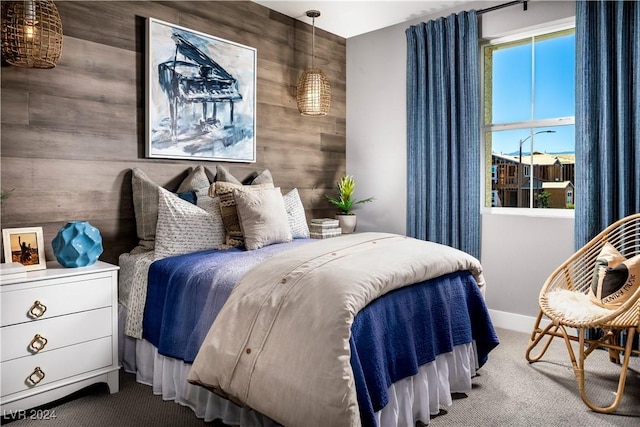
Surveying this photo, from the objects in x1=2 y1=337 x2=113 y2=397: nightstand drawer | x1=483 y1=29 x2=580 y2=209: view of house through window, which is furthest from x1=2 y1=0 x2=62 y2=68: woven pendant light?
x1=483 y1=29 x2=580 y2=209: view of house through window

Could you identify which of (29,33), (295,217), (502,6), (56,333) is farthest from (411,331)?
(502,6)

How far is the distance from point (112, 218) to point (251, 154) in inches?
46.4

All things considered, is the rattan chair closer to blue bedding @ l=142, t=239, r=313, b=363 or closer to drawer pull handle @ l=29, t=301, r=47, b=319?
blue bedding @ l=142, t=239, r=313, b=363

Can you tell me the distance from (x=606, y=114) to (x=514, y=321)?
1.60 m

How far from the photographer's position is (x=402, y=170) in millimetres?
4164

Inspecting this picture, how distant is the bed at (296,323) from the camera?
5.31 feet

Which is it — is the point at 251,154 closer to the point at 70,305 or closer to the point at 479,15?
the point at 70,305

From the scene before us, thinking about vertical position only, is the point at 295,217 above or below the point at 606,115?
below

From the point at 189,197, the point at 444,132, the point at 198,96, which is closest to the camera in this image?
the point at 189,197

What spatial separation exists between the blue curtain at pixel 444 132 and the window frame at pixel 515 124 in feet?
0.54

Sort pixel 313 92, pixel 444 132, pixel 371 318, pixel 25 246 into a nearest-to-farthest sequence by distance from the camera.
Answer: pixel 371 318
pixel 25 246
pixel 444 132
pixel 313 92

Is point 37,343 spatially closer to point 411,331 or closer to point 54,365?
point 54,365

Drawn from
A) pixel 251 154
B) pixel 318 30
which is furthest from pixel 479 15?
pixel 251 154

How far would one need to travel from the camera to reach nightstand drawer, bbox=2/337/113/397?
206 cm
